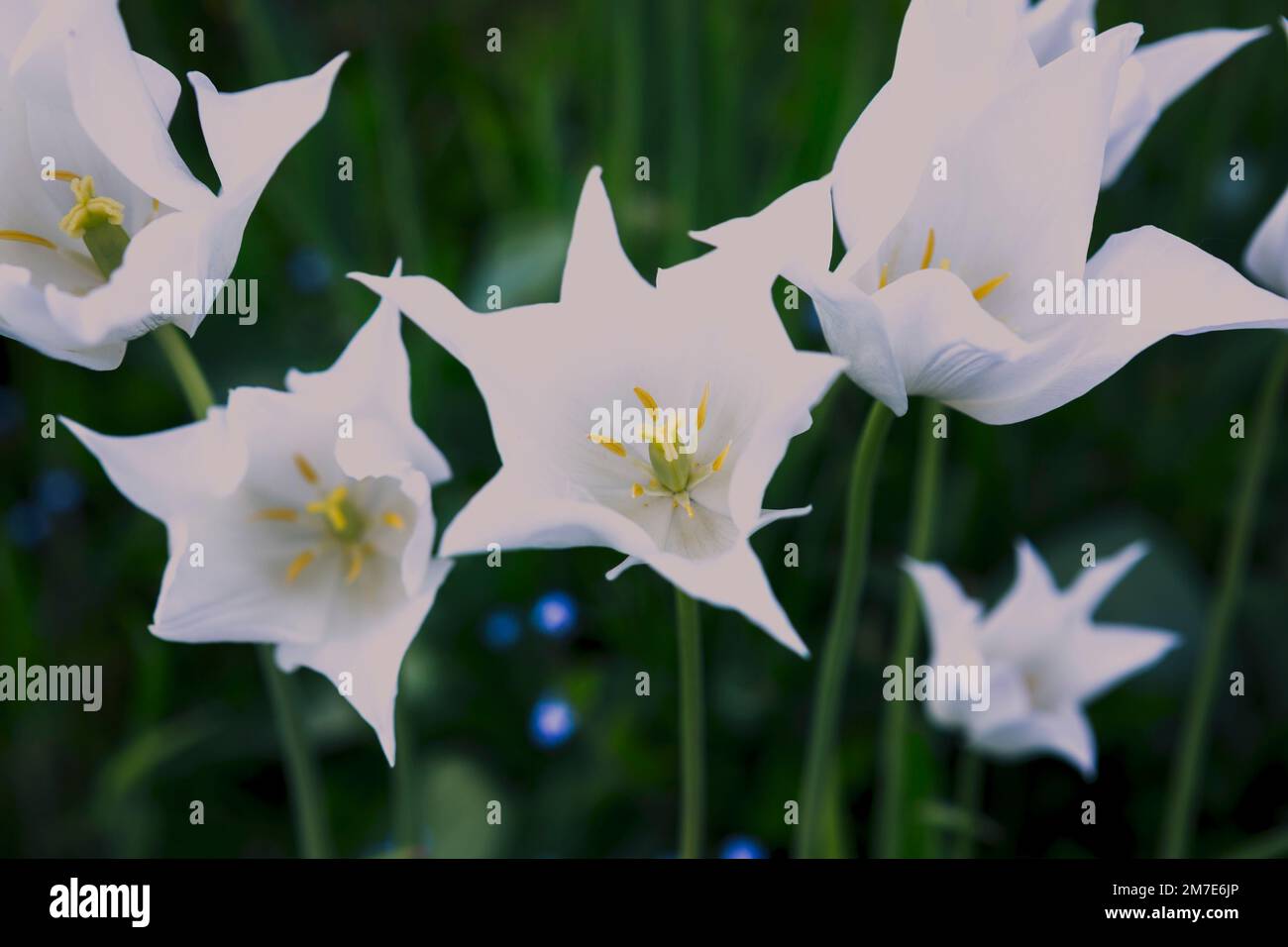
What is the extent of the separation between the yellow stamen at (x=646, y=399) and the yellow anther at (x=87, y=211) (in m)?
0.27

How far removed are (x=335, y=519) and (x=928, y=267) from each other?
1.20 feet

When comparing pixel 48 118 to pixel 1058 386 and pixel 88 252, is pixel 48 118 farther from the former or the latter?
pixel 1058 386

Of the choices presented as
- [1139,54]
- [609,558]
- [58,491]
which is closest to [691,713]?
[1139,54]

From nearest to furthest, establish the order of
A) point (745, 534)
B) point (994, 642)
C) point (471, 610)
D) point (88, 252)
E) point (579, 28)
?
point (745, 534) < point (88, 252) < point (994, 642) < point (471, 610) < point (579, 28)

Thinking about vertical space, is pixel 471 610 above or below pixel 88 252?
below

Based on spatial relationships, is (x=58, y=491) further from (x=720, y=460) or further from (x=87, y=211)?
(x=720, y=460)

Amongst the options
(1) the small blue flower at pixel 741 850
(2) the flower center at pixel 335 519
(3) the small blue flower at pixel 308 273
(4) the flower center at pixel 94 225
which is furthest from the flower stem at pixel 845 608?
(3) the small blue flower at pixel 308 273

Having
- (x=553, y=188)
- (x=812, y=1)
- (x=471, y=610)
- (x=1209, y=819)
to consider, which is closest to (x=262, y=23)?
(x=553, y=188)

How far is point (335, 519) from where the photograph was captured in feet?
2.36

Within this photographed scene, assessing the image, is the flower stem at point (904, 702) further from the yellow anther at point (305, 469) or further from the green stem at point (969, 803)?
the yellow anther at point (305, 469)

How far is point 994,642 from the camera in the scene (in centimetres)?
94

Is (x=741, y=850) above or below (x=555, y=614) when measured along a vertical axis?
below

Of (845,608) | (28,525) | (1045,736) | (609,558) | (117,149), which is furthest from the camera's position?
(28,525)
